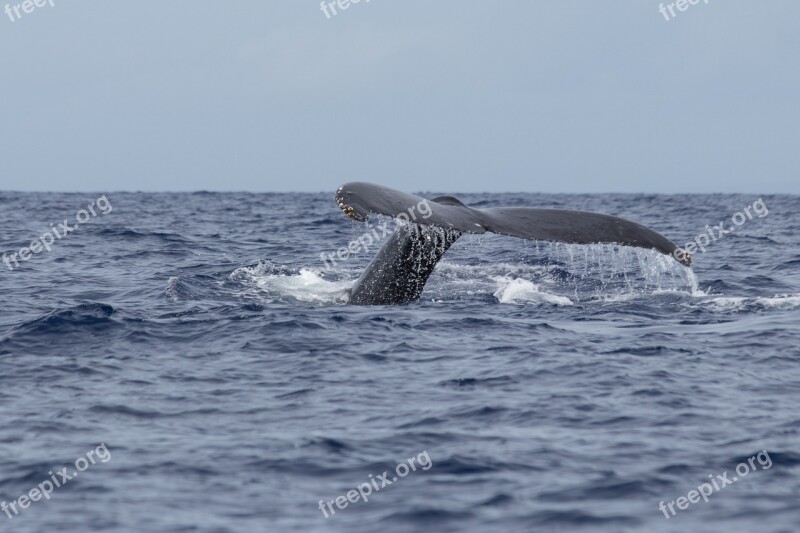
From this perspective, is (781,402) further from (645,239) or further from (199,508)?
(199,508)

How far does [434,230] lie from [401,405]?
3971mm

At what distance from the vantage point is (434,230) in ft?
40.6

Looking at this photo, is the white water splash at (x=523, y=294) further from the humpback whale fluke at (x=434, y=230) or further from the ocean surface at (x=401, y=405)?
the humpback whale fluke at (x=434, y=230)

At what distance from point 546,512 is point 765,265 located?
1426 centimetres

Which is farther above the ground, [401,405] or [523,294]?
[401,405]

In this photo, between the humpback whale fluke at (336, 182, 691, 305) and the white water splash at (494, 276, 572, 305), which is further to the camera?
the white water splash at (494, 276, 572, 305)

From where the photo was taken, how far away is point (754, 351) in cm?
1053

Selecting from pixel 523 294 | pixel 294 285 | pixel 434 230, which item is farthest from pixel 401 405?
pixel 294 285

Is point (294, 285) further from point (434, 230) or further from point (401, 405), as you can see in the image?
point (401, 405)

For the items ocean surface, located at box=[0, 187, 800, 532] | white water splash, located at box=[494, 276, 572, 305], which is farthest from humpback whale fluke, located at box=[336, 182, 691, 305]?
white water splash, located at box=[494, 276, 572, 305]

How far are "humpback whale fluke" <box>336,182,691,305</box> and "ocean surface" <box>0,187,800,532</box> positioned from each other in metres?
0.38

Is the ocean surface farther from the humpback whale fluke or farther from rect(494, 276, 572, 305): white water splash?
the humpback whale fluke

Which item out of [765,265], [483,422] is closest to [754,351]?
[483,422]

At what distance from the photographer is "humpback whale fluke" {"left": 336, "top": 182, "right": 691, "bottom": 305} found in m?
9.34
